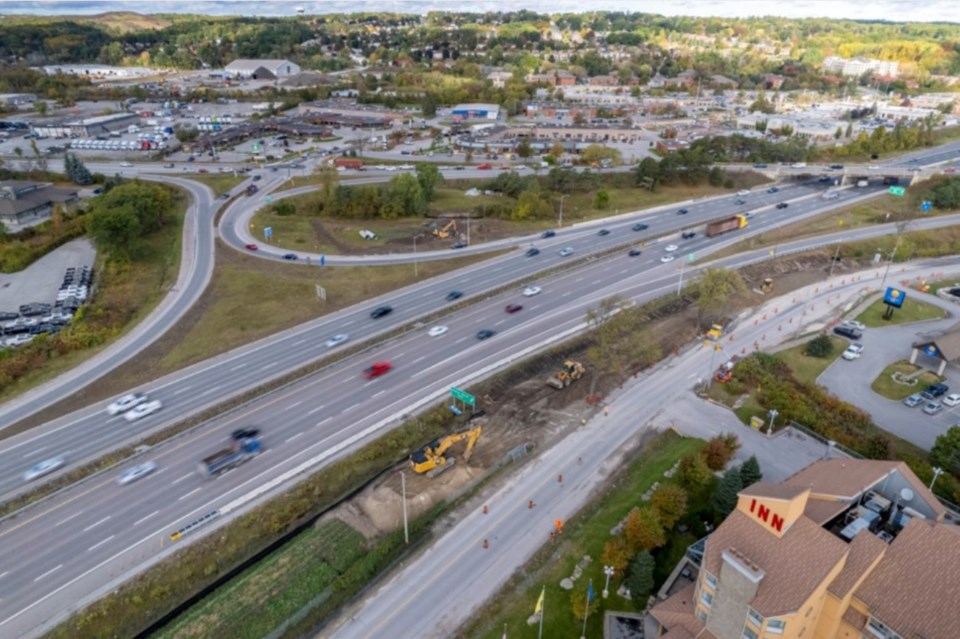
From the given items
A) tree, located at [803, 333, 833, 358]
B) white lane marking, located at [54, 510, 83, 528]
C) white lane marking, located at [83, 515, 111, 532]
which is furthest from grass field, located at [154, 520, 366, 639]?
tree, located at [803, 333, 833, 358]

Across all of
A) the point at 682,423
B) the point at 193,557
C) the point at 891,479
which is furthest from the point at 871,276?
the point at 193,557

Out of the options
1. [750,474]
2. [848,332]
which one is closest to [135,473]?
[750,474]

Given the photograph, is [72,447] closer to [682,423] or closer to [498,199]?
[682,423]

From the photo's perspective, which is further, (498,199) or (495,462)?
(498,199)

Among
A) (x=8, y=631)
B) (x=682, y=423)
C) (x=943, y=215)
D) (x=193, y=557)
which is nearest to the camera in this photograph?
(x=8, y=631)

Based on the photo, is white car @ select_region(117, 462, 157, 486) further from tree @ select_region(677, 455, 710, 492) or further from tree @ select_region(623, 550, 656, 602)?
tree @ select_region(677, 455, 710, 492)

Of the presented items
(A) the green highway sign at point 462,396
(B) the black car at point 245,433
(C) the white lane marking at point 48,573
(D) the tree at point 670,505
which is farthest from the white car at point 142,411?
(D) the tree at point 670,505
